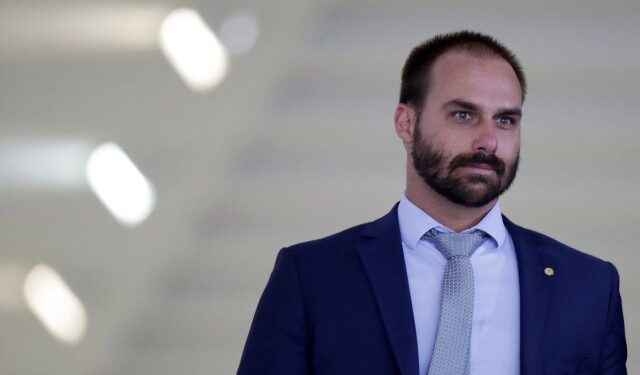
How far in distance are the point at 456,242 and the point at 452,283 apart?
7 centimetres

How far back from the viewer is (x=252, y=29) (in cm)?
297

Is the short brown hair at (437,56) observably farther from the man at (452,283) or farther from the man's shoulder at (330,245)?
the man's shoulder at (330,245)

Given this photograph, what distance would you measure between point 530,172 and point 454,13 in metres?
0.42

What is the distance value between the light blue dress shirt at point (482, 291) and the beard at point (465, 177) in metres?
0.06

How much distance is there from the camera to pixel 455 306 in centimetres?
182

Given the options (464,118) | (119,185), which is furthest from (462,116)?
(119,185)

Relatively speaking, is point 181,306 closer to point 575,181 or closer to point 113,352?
point 113,352

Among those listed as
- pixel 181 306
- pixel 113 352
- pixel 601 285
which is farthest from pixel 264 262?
pixel 601 285

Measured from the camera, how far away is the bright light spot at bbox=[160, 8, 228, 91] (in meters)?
2.88

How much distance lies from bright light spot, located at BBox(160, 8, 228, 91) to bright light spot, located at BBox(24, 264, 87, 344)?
541mm

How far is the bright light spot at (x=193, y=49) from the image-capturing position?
2.88 metres

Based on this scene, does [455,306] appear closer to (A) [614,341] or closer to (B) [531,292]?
(B) [531,292]

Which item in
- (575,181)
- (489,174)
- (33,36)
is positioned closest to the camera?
(489,174)

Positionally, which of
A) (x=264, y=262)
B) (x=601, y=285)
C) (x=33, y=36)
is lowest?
(x=601, y=285)
